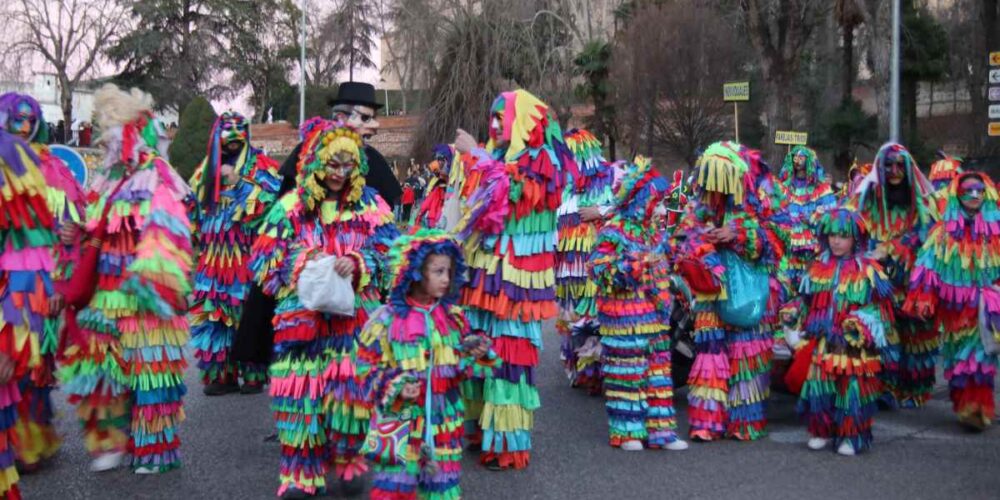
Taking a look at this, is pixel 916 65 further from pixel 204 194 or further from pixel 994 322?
pixel 204 194

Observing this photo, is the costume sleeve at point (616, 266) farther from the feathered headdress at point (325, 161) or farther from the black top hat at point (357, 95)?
the black top hat at point (357, 95)

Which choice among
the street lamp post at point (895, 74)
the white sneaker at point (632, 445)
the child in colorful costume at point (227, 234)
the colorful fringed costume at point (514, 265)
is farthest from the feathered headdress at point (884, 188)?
the street lamp post at point (895, 74)

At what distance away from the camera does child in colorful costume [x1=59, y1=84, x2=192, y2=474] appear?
18.7 ft

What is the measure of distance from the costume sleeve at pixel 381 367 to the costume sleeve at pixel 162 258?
4.56 ft

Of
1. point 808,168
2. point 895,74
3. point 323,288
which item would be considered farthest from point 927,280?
point 895,74

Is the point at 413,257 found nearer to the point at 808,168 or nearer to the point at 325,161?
the point at 325,161

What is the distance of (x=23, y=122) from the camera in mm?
5777

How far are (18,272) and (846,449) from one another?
5221 millimetres

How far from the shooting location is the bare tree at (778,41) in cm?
2461

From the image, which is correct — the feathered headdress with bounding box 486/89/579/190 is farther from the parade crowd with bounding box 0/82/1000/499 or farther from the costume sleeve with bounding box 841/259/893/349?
the costume sleeve with bounding box 841/259/893/349

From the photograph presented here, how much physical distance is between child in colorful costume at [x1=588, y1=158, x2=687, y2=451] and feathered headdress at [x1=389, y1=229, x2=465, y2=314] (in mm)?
2166

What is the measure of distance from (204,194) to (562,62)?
26.9 metres

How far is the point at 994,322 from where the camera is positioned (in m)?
7.01

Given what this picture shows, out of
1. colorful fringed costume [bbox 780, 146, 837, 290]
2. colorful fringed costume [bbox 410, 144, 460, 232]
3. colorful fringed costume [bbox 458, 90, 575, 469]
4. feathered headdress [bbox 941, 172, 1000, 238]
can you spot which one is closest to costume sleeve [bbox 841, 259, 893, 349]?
feathered headdress [bbox 941, 172, 1000, 238]
